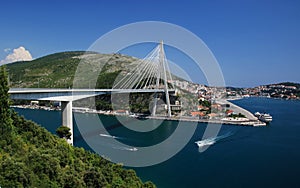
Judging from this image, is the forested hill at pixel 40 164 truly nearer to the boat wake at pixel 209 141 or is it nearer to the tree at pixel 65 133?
the tree at pixel 65 133

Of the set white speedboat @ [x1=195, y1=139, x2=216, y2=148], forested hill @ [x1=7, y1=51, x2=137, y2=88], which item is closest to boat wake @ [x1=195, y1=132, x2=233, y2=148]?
white speedboat @ [x1=195, y1=139, x2=216, y2=148]

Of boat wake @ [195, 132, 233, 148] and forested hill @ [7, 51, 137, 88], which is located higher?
forested hill @ [7, 51, 137, 88]

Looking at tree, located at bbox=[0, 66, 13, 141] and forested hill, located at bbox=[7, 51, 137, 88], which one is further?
forested hill, located at bbox=[7, 51, 137, 88]

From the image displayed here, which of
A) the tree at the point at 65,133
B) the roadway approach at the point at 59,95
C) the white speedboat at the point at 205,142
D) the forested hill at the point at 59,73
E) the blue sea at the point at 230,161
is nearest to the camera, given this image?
the blue sea at the point at 230,161

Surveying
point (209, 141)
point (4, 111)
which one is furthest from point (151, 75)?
point (4, 111)

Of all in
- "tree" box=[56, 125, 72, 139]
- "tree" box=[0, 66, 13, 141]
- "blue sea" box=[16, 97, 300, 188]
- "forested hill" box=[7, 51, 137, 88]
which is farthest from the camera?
"forested hill" box=[7, 51, 137, 88]

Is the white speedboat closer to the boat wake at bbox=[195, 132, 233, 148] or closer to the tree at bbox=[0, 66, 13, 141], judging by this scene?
the boat wake at bbox=[195, 132, 233, 148]

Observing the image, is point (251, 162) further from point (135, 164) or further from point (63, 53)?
point (63, 53)

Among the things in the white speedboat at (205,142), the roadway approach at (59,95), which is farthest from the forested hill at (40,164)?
the white speedboat at (205,142)

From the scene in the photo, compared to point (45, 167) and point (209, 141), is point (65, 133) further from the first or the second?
point (209, 141)
